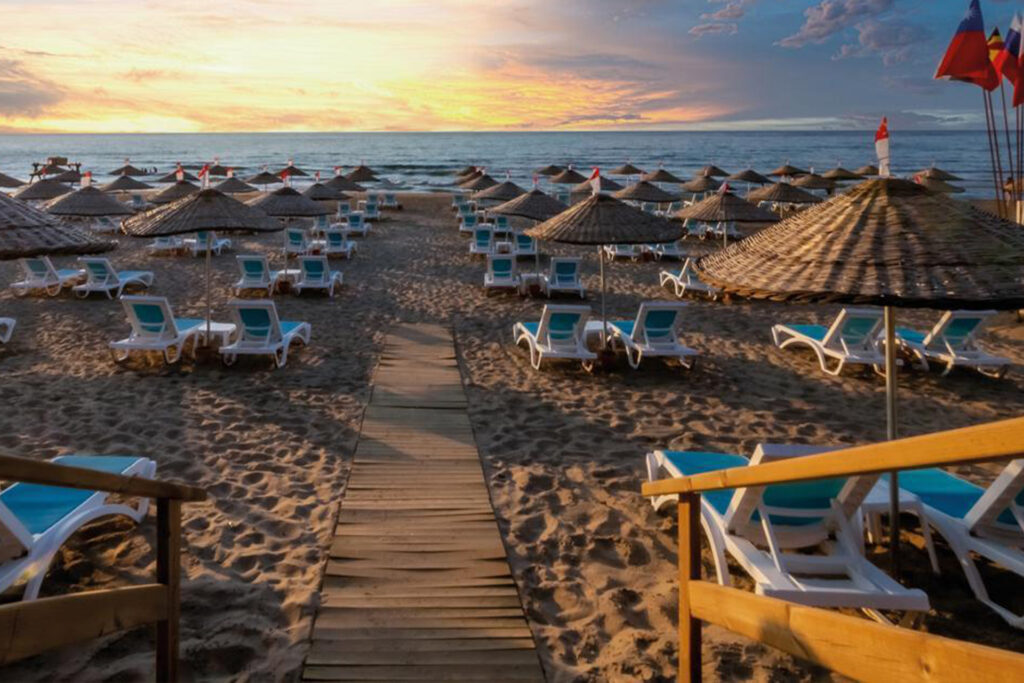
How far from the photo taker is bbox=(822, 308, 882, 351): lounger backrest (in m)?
7.75

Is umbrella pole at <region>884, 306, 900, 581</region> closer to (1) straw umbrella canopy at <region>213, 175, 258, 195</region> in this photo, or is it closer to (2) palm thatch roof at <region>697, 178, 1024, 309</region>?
(2) palm thatch roof at <region>697, 178, 1024, 309</region>

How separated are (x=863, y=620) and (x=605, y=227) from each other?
6548 mm

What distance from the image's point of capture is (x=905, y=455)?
1.22 meters

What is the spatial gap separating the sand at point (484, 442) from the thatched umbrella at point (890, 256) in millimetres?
1825

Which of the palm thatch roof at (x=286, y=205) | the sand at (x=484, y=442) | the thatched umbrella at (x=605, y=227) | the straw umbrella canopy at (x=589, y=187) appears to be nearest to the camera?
the sand at (x=484, y=442)

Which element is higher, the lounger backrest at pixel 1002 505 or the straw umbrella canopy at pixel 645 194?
the straw umbrella canopy at pixel 645 194

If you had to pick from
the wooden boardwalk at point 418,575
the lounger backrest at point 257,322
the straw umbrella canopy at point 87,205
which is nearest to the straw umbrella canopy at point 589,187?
the straw umbrella canopy at point 87,205

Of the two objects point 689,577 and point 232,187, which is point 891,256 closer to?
point 689,577

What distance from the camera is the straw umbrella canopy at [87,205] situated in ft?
35.6

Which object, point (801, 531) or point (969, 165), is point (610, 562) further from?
point (969, 165)

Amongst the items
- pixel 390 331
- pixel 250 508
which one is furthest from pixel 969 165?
pixel 250 508

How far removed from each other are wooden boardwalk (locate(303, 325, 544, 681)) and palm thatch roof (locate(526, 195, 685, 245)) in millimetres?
2797

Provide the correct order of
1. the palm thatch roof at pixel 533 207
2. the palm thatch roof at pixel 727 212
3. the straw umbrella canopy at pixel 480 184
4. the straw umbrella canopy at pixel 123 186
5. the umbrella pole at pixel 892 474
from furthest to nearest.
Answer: the straw umbrella canopy at pixel 480 184
the straw umbrella canopy at pixel 123 186
the palm thatch roof at pixel 533 207
the palm thatch roof at pixel 727 212
the umbrella pole at pixel 892 474

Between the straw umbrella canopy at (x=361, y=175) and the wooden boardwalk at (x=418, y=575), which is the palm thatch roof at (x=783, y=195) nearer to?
the wooden boardwalk at (x=418, y=575)
